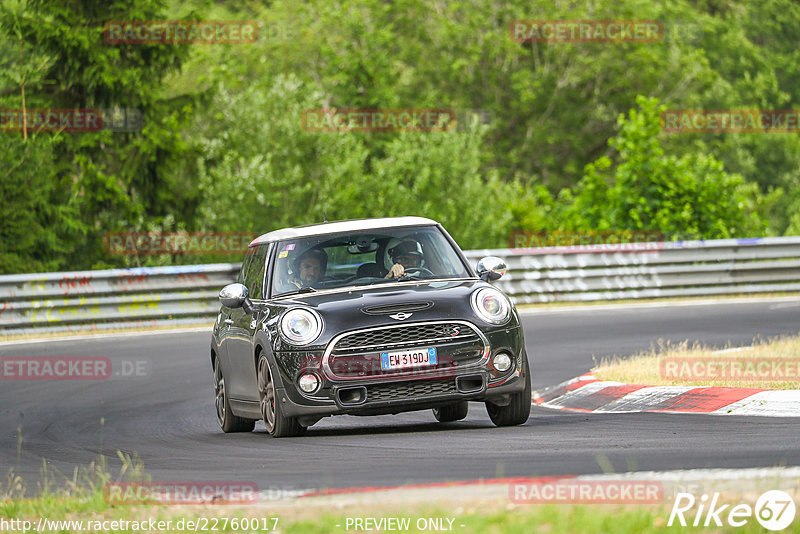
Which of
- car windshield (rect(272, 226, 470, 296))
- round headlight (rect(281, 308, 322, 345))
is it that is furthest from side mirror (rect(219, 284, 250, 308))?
round headlight (rect(281, 308, 322, 345))

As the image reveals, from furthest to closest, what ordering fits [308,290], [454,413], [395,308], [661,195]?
[661,195]
[454,413]
[308,290]
[395,308]

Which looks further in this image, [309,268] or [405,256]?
[405,256]

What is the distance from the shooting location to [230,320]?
11.0m

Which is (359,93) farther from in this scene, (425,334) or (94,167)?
(425,334)

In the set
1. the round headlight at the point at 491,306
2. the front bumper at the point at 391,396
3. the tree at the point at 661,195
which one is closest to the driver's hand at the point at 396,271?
the round headlight at the point at 491,306

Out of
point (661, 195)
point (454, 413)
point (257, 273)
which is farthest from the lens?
point (661, 195)

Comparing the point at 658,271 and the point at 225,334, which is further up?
the point at 225,334

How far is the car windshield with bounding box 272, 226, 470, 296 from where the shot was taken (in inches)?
397

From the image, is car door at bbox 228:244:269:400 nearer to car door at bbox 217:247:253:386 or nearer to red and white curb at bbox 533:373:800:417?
car door at bbox 217:247:253:386

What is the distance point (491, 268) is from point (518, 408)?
3.62ft

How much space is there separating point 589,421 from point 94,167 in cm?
2164

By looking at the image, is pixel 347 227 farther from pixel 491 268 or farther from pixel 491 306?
pixel 491 306

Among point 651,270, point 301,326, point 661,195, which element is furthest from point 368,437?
point 661,195

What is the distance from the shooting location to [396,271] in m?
10.1
